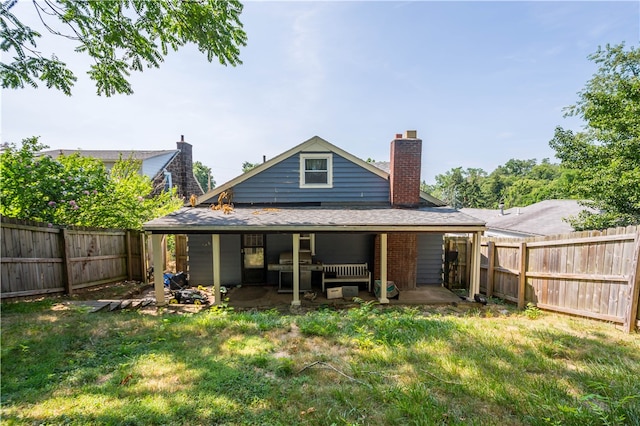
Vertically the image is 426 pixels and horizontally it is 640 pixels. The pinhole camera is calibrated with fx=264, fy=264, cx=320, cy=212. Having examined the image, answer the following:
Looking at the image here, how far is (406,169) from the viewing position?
905cm

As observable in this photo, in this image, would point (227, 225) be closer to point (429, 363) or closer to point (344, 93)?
Result: point (429, 363)

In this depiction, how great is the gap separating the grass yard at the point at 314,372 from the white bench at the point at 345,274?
3299 millimetres

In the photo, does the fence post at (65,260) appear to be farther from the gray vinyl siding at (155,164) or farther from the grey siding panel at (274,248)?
the gray vinyl siding at (155,164)

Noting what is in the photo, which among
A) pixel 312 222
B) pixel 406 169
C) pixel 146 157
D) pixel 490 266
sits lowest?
pixel 490 266

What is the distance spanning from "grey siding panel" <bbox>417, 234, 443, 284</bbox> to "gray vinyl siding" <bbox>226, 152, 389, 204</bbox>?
2.02 meters

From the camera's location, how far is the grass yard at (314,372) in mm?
2273

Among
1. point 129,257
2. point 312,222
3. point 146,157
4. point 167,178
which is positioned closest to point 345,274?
point 312,222

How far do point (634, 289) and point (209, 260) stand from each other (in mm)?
10238

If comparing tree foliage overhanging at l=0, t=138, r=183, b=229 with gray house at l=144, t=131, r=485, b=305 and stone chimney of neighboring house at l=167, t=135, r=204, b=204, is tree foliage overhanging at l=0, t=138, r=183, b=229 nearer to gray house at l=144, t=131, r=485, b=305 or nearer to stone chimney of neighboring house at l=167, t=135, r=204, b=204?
gray house at l=144, t=131, r=485, b=305

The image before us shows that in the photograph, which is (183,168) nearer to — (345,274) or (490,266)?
(345,274)

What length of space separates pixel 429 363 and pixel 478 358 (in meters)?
0.66

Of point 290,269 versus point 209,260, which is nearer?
point 290,269

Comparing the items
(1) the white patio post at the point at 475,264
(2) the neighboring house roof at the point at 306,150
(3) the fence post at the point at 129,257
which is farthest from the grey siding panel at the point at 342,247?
(3) the fence post at the point at 129,257

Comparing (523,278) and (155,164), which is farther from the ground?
(155,164)
